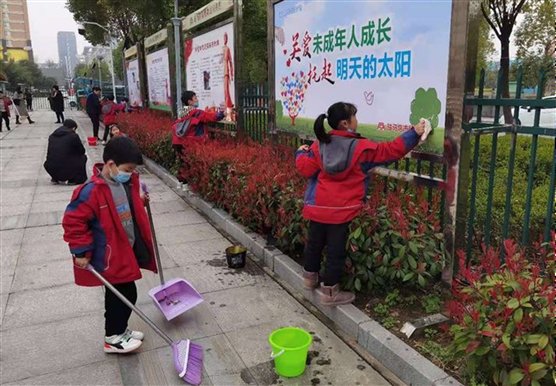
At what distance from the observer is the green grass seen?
10.2 feet

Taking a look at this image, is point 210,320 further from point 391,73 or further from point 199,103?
point 199,103

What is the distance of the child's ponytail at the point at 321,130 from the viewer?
2.98m

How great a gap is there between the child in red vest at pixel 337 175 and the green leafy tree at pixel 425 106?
18cm

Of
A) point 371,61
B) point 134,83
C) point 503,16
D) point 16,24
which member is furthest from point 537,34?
point 16,24

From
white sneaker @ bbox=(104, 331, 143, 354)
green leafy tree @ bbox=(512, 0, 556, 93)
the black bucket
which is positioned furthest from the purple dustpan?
green leafy tree @ bbox=(512, 0, 556, 93)

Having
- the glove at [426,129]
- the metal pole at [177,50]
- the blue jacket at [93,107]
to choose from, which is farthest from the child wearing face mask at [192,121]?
the blue jacket at [93,107]

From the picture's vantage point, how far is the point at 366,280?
3275mm

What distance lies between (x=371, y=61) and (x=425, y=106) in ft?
2.27

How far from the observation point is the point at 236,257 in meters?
4.30

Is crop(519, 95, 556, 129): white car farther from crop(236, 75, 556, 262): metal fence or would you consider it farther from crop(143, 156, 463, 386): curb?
crop(143, 156, 463, 386): curb

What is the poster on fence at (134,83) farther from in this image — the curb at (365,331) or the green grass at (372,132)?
the curb at (365,331)

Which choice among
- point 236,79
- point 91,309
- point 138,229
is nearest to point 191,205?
point 236,79

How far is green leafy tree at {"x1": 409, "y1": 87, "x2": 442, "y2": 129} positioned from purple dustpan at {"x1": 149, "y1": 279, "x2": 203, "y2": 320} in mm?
2102

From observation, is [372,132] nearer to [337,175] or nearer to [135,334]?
[337,175]
